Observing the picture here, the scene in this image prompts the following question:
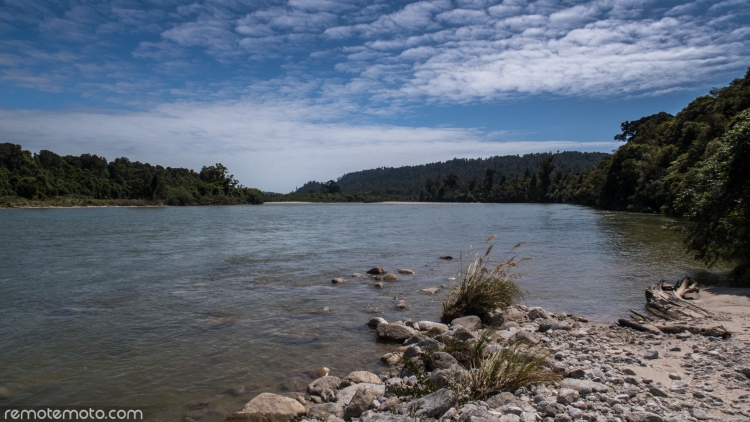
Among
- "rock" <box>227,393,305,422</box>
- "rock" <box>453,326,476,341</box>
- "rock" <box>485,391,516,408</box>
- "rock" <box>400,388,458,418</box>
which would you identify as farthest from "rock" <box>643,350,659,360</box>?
"rock" <box>227,393,305,422</box>

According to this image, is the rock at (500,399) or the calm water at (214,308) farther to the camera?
the calm water at (214,308)

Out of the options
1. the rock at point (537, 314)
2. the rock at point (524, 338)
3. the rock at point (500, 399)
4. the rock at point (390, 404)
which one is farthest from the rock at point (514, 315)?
the rock at point (390, 404)

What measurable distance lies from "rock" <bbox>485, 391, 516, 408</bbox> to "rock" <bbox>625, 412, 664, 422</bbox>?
1.39m

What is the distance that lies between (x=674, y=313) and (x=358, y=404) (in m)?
9.13

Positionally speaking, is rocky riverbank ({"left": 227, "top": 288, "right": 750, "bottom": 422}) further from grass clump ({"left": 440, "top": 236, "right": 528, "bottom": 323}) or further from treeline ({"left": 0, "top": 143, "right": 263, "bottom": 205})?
treeline ({"left": 0, "top": 143, "right": 263, "bottom": 205})

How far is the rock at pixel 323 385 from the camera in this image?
7402 mm

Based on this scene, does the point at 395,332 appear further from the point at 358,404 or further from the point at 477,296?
the point at 358,404

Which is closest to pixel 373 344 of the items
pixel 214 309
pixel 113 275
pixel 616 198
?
pixel 214 309

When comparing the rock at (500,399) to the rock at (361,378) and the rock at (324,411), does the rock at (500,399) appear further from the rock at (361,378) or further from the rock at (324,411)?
the rock at (361,378)

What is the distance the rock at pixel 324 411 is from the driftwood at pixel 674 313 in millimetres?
7362

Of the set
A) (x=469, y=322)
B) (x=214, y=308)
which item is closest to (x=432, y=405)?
(x=469, y=322)

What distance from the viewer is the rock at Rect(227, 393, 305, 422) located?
21.2 feet

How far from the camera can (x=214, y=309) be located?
13.2 meters

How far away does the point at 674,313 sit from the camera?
10.8m
